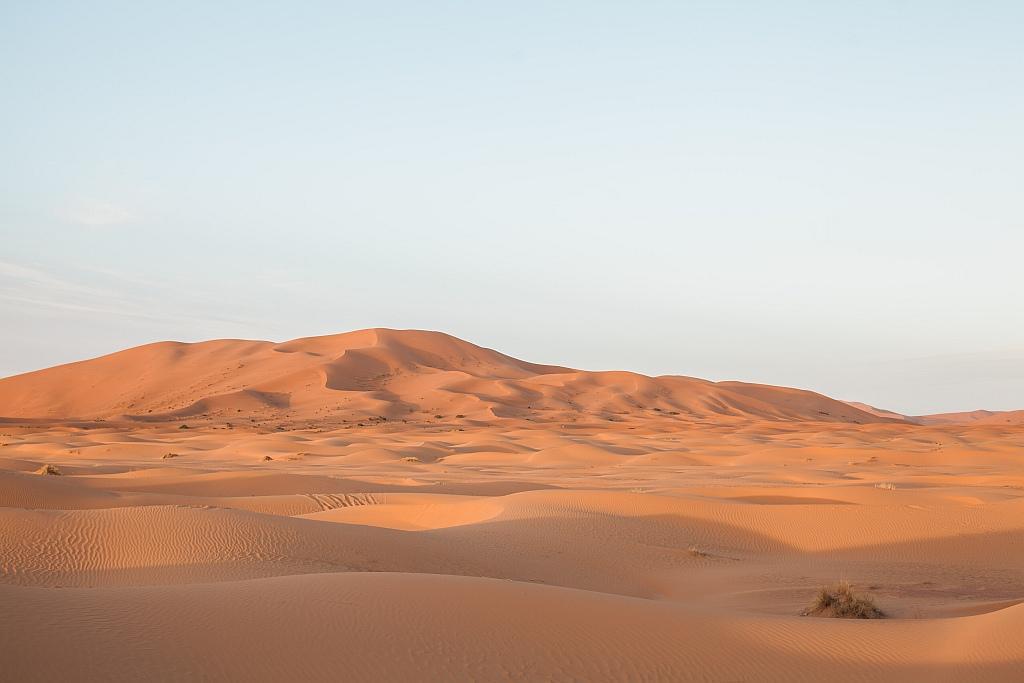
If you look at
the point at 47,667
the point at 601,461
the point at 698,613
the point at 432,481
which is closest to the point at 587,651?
the point at 698,613

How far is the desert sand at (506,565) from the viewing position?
5594 millimetres

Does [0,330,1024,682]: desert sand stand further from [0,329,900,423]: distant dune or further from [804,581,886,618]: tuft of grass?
[0,329,900,423]: distant dune

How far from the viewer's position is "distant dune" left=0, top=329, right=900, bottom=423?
229ft

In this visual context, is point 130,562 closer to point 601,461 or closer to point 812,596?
point 812,596

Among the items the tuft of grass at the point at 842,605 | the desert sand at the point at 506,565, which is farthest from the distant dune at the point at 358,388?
the tuft of grass at the point at 842,605

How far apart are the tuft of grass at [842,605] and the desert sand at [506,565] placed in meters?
0.43

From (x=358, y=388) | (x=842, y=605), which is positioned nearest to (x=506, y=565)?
(x=842, y=605)

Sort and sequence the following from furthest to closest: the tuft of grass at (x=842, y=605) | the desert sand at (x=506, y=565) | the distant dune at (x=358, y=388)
Result: the distant dune at (x=358, y=388) → the tuft of grass at (x=842, y=605) → the desert sand at (x=506, y=565)

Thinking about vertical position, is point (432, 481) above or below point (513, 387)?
below

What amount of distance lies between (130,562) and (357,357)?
7954 centimetres

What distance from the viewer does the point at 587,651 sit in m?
6.07

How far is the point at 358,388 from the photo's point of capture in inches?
3159

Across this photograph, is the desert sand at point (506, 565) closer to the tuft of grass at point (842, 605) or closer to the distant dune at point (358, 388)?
Result: the tuft of grass at point (842, 605)

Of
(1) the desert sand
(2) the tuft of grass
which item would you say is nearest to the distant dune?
(1) the desert sand
